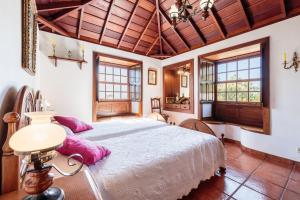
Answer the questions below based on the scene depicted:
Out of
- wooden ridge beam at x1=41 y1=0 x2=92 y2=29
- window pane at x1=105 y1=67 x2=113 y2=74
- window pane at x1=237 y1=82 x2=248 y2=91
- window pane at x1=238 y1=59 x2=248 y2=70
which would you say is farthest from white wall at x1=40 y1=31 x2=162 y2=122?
window pane at x1=237 y1=82 x2=248 y2=91

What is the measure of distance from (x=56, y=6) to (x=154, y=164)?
347cm

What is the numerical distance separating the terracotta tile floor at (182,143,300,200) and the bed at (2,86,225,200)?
25cm

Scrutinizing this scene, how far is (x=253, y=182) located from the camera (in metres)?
2.09

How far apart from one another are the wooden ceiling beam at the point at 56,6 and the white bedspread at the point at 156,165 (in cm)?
286

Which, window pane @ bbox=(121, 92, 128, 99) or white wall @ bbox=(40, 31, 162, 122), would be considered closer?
white wall @ bbox=(40, 31, 162, 122)

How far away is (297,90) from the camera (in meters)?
2.63

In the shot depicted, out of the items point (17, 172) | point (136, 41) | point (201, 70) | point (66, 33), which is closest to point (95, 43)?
point (66, 33)

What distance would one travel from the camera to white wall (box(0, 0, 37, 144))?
867 mm

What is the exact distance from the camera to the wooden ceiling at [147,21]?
287 centimetres

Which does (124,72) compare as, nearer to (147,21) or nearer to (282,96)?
→ (147,21)

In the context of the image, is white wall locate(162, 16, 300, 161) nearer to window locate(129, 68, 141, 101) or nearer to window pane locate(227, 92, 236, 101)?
window pane locate(227, 92, 236, 101)

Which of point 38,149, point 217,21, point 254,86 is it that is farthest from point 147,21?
point 38,149

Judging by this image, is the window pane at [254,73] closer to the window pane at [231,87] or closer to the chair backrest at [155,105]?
the window pane at [231,87]

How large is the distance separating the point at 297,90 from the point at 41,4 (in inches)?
206
